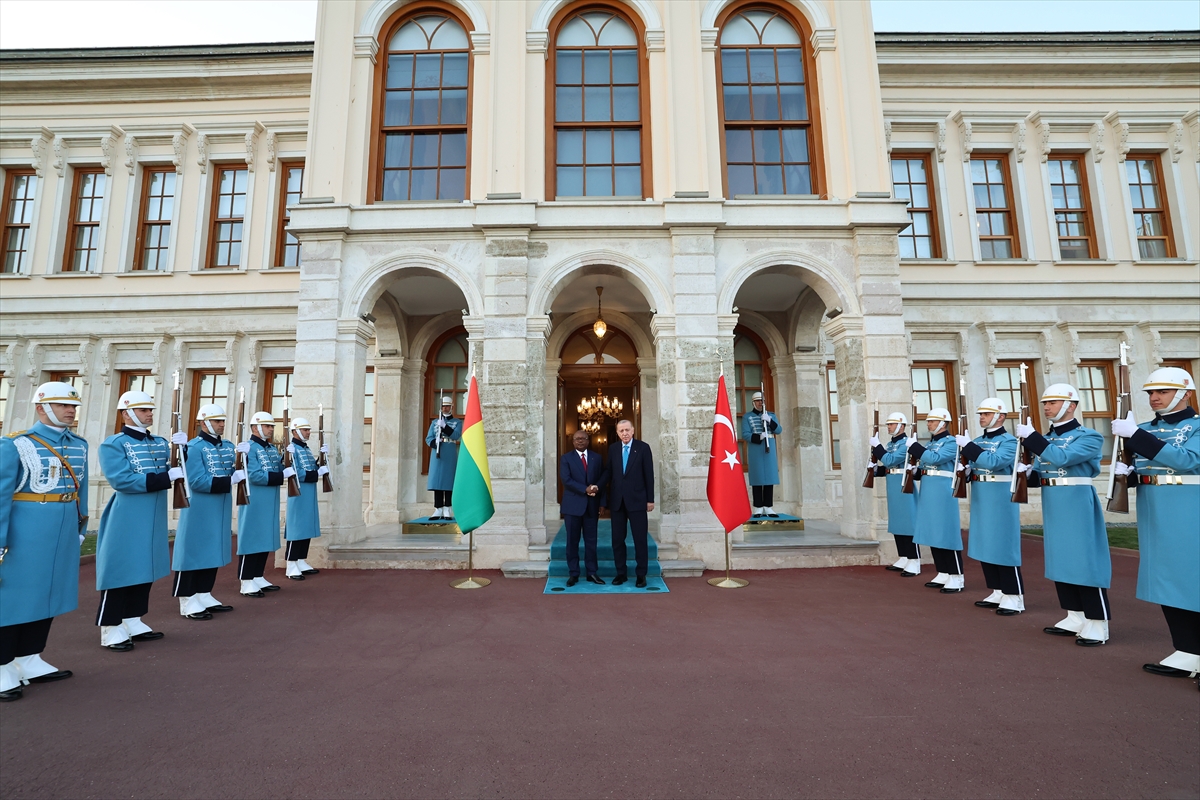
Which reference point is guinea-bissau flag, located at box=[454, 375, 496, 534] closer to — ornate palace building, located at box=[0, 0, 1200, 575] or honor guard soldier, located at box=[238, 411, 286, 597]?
ornate palace building, located at box=[0, 0, 1200, 575]

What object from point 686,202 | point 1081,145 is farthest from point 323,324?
point 1081,145

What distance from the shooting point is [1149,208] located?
12672 millimetres

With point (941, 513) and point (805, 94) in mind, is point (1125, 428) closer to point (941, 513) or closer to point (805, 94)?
point (941, 513)

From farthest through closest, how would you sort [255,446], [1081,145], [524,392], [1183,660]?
1. [1081,145]
2. [524,392]
3. [255,446]
4. [1183,660]

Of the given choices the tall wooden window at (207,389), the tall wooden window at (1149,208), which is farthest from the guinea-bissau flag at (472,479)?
the tall wooden window at (1149,208)

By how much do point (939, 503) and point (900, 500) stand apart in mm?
902

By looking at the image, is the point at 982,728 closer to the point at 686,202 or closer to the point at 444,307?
the point at 686,202

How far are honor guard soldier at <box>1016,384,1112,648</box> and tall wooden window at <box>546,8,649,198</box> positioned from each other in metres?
6.19

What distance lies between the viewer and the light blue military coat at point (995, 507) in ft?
18.6

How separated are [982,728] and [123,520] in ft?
20.5

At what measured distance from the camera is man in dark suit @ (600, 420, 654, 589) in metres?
6.88

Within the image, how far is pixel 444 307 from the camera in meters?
11.4

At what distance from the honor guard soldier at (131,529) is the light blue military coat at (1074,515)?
7229 mm

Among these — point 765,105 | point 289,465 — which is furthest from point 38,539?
point 765,105
